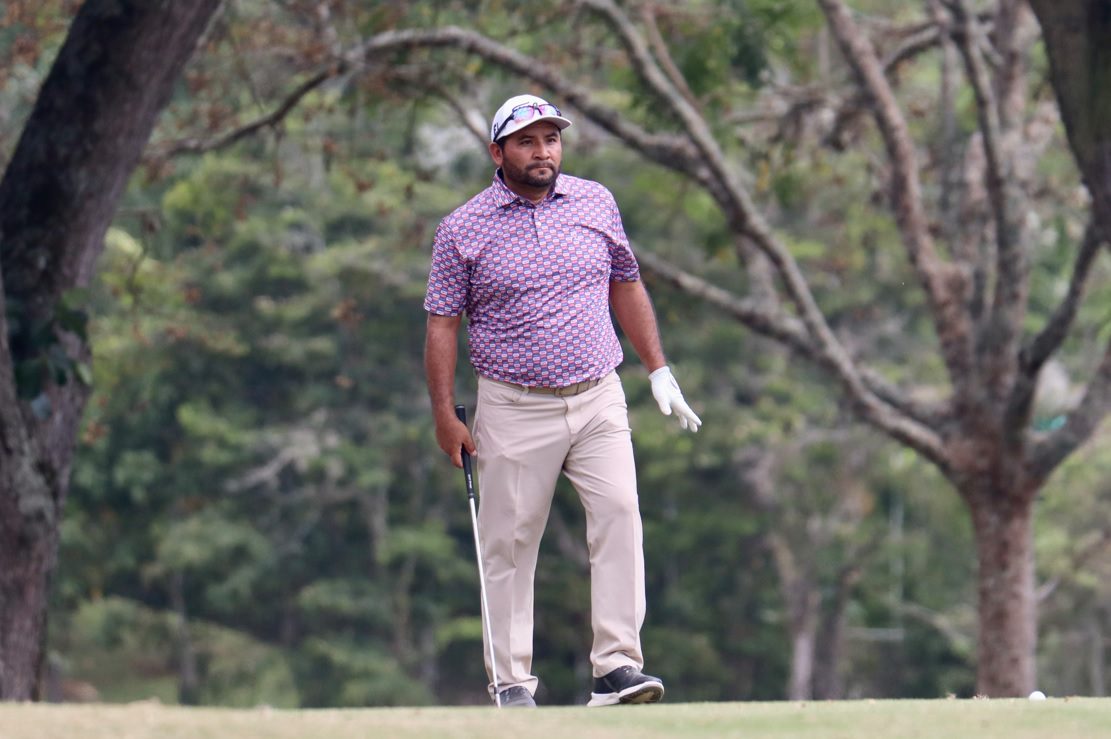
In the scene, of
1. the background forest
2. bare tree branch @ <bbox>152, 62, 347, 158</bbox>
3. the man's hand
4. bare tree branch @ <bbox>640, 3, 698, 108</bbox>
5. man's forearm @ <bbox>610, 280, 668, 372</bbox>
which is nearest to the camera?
the man's hand

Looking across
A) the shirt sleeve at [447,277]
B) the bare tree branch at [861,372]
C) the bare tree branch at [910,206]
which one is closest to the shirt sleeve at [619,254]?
the shirt sleeve at [447,277]

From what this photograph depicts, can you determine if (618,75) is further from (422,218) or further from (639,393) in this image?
(639,393)

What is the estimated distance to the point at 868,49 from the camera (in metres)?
13.4

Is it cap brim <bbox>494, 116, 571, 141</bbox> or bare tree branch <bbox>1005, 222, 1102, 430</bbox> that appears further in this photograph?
bare tree branch <bbox>1005, 222, 1102, 430</bbox>

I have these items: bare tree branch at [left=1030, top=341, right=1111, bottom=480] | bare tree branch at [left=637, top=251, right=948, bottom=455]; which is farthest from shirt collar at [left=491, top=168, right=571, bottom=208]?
bare tree branch at [left=637, top=251, right=948, bottom=455]

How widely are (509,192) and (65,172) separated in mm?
2260

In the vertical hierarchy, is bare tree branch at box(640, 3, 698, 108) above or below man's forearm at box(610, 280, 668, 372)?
above

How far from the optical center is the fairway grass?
4359 mm

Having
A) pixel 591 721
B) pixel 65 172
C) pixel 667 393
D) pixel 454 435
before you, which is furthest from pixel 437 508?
pixel 591 721

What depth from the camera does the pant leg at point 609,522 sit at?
5980mm

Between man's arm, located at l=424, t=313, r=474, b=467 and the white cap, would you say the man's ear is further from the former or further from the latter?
man's arm, located at l=424, t=313, r=474, b=467

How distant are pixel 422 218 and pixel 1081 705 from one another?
12447mm

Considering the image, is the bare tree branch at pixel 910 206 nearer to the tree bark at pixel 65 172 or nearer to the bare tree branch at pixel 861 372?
the bare tree branch at pixel 861 372

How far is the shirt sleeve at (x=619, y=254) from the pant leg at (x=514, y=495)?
19.0 inches
